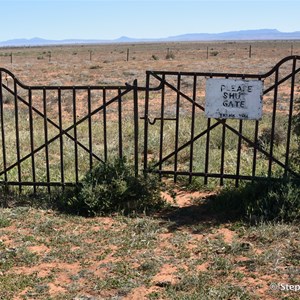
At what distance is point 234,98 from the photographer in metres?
6.08

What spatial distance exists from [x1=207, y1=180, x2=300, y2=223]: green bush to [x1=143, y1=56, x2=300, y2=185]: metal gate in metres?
0.25

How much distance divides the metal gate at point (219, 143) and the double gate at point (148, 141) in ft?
0.05

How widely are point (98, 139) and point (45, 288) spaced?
22.9 ft

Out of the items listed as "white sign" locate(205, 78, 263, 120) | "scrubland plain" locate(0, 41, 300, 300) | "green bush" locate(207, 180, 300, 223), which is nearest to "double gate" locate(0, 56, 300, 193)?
"white sign" locate(205, 78, 263, 120)

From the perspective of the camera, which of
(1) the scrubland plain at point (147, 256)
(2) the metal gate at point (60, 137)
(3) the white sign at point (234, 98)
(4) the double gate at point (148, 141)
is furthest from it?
(2) the metal gate at point (60, 137)

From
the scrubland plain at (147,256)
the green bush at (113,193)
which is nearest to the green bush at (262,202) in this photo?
the scrubland plain at (147,256)

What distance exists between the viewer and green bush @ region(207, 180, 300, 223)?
5.58m

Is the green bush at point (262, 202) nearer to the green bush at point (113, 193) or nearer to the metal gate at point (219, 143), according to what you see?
the metal gate at point (219, 143)

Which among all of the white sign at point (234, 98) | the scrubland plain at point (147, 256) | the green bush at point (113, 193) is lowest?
the scrubland plain at point (147, 256)

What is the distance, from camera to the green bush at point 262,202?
18.3 ft

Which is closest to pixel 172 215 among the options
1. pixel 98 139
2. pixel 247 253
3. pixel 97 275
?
pixel 247 253

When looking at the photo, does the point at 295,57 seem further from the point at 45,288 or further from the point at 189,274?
the point at 45,288

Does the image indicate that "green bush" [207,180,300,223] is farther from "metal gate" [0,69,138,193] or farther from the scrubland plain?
"metal gate" [0,69,138,193]

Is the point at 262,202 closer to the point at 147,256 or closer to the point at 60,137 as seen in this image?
the point at 147,256
